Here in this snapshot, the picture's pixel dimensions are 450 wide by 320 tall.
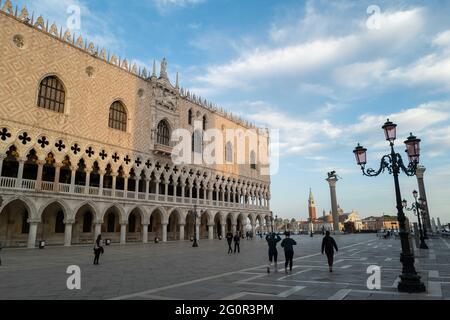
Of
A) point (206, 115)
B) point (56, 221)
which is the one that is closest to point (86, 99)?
point (56, 221)

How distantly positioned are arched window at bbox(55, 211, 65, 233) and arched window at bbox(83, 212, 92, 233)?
6.04ft

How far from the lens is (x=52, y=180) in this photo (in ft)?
82.1

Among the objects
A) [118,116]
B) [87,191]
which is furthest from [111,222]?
[118,116]

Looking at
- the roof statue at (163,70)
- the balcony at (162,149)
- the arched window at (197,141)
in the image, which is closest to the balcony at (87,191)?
the balcony at (162,149)

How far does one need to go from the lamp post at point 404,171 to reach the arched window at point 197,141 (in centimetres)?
2908

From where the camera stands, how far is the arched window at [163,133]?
1307 inches

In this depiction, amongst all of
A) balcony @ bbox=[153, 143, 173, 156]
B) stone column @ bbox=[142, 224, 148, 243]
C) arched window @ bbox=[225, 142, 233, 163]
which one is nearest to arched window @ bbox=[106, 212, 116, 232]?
stone column @ bbox=[142, 224, 148, 243]

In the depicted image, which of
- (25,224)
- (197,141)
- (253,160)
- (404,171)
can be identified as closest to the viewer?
(404,171)

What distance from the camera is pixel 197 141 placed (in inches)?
1480

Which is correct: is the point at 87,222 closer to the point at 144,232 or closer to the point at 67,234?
the point at 67,234

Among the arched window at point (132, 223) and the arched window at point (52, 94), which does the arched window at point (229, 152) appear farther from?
the arched window at point (52, 94)

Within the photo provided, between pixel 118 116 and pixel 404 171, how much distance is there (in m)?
25.9

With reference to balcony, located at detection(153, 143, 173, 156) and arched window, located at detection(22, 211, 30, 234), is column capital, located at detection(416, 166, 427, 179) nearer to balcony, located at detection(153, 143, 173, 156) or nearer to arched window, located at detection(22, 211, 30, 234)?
balcony, located at detection(153, 143, 173, 156)

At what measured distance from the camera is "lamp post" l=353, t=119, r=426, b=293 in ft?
21.0
